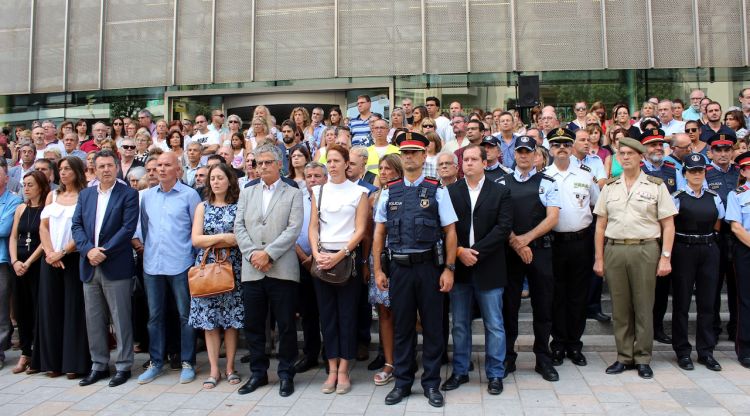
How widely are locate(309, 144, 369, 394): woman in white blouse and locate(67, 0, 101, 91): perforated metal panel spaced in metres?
12.0

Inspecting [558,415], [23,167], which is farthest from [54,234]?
[558,415]

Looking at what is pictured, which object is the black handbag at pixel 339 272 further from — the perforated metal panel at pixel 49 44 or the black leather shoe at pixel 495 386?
the perforated metal panel at pixel 49 44

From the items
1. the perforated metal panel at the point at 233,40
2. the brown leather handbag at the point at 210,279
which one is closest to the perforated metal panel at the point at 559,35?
the perforated metal panel at the point at 233,40

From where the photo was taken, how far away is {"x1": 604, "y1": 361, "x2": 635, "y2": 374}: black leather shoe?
535 cm

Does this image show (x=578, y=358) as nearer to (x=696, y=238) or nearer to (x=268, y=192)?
(x=696, y=238)

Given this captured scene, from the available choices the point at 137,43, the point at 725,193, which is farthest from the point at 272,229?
the point at 137,43

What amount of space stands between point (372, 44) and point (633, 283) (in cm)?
986

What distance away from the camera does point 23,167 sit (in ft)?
28.1

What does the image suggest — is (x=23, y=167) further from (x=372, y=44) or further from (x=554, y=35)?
(x=554, y=35)

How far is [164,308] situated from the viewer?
5672mm

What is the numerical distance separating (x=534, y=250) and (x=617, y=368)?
4.43ft

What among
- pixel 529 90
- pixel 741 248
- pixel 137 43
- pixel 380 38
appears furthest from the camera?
Result: pixel 137 43

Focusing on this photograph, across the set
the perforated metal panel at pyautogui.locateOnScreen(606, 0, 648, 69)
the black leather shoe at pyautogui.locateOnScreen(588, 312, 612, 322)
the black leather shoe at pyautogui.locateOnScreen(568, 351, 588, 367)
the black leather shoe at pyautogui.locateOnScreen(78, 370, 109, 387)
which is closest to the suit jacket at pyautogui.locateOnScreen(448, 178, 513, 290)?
the black leather shoe at pyautogui.locateOnScreen(568, 351, 588, 367)

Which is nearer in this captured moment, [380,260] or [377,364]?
[380,260]
